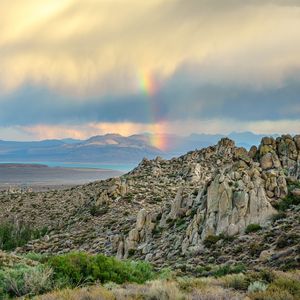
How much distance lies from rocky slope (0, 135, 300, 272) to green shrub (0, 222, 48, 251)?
3552 millimetres

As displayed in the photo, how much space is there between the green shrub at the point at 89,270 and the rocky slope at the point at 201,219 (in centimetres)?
646

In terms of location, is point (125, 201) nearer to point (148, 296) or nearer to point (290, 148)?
point (290, 148)

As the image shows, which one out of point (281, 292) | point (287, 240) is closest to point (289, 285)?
point (281, 292)

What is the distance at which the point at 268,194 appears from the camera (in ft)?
107

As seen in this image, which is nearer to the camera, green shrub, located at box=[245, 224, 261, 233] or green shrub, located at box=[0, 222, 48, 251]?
green shrub, located at box=[245, 224, 261, 233]

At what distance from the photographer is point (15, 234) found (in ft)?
219

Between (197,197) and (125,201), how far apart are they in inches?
748

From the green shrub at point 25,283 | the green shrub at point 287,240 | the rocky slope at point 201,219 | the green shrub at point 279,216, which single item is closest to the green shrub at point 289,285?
the rocky slope at point 201,219

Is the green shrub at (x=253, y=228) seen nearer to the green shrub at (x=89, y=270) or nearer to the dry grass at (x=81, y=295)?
the green shrub at (x=89, y=270)

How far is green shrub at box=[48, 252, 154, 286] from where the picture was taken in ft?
51.2

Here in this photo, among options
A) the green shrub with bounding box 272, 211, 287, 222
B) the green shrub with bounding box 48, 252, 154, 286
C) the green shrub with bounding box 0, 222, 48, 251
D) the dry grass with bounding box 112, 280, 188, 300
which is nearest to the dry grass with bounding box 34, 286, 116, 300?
the dry grass with bounding box 112, 280, 188, 300

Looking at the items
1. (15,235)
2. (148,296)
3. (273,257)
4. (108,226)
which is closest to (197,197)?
(108,226)

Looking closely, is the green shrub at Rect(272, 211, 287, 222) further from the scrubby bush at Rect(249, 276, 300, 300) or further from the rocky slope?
the scrubby bush at Rect(249, 276, 300, 300)

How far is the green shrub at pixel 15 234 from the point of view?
61.5 m
